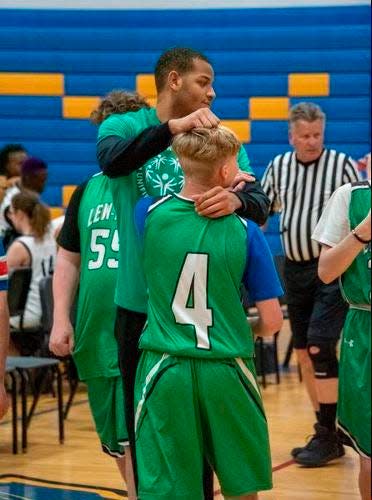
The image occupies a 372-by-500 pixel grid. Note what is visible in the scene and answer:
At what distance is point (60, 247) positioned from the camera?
5145 millimetres

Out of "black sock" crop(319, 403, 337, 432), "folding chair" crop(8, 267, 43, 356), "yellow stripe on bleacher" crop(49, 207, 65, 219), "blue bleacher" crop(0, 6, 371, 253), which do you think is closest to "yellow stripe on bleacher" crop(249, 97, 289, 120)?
"blue bleacher" crop(0, 6, 371, 253)

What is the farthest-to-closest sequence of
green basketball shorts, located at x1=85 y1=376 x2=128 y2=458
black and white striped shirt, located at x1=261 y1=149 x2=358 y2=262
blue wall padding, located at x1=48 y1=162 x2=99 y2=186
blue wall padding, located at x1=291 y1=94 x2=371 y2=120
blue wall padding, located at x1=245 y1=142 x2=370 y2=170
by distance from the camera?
blue wall padding, located at x1=48 y1=162 x2=99 y2=186, blue wall padding, located at x1=245 y1=142 x2=370 y2=170, blue wall padding, located at x1=291 y1=94 x2=371 y2=120, black and white striped shirt, located at x1=261 y1=149 x2=358 y2=262, green basketball shorts, located at x1=85 y1=376 x2=128 y2=458

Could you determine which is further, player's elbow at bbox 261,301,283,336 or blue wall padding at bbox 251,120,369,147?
blue wall padding at bbox 251,120,369,147

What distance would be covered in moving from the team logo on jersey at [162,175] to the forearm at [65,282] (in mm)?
997

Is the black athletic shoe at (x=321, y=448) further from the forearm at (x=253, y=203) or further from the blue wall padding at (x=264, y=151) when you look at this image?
the blue wall padding at (x=264, y=151)

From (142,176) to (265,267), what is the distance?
25.0 inches

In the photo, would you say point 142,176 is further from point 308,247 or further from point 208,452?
point 308,247

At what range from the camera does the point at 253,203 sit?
3926mm

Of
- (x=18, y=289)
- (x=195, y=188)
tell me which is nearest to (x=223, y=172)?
(x=195, y=188)

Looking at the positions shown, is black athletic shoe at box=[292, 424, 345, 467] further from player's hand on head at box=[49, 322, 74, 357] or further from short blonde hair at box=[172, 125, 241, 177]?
short blonde hair at box=[172, 125, 241, 177]

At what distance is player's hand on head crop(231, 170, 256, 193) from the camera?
12.8 ft

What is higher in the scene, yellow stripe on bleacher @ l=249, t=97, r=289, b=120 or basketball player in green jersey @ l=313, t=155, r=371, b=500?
yellow stripe on bleacher @ l=249, t=97, r=289, b=120

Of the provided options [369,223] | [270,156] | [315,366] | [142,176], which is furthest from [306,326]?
[270,156]

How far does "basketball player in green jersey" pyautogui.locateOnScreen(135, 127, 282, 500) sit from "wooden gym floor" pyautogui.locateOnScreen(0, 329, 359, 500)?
2.11 meters
